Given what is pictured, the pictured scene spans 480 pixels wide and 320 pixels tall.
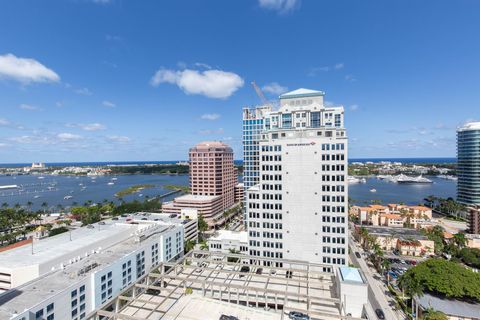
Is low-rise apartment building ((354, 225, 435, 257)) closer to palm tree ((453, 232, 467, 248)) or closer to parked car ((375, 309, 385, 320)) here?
palm tree ((453, 232, 467, 248))

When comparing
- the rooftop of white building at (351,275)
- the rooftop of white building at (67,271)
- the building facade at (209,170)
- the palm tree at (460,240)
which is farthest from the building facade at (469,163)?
the rooftop of white building at (67,271)

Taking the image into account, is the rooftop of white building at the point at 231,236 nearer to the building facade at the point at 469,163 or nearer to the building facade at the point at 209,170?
the building facade at the point at 209,170

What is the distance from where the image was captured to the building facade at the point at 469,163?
13325 centimetres

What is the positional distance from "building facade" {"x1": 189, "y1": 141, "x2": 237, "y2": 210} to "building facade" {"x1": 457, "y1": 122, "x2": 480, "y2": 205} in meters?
Result: 133

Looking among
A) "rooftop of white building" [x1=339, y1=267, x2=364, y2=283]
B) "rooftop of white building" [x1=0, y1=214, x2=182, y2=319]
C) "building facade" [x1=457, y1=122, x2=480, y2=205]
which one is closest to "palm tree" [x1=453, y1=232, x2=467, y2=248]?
"rooftop of white building" [x1=339, y1=267, x2=364, y2=283]

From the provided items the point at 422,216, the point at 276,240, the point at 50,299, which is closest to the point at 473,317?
the point at 276,240

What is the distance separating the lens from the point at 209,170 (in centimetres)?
13825

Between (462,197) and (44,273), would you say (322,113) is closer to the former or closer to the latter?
(44,273)

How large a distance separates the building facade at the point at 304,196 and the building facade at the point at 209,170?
76.2 metres

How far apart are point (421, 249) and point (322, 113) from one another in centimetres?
5900

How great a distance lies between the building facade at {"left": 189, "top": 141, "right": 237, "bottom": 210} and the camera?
137m

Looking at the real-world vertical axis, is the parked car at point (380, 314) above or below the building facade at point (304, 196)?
below

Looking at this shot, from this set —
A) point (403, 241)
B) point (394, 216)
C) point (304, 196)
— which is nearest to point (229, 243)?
point (304, 196)

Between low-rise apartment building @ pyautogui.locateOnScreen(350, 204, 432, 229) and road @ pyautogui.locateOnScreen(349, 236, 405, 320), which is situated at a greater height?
low-rise apartment building @ pyautogui.locateOnScreen(350, 204, 432, 229)
